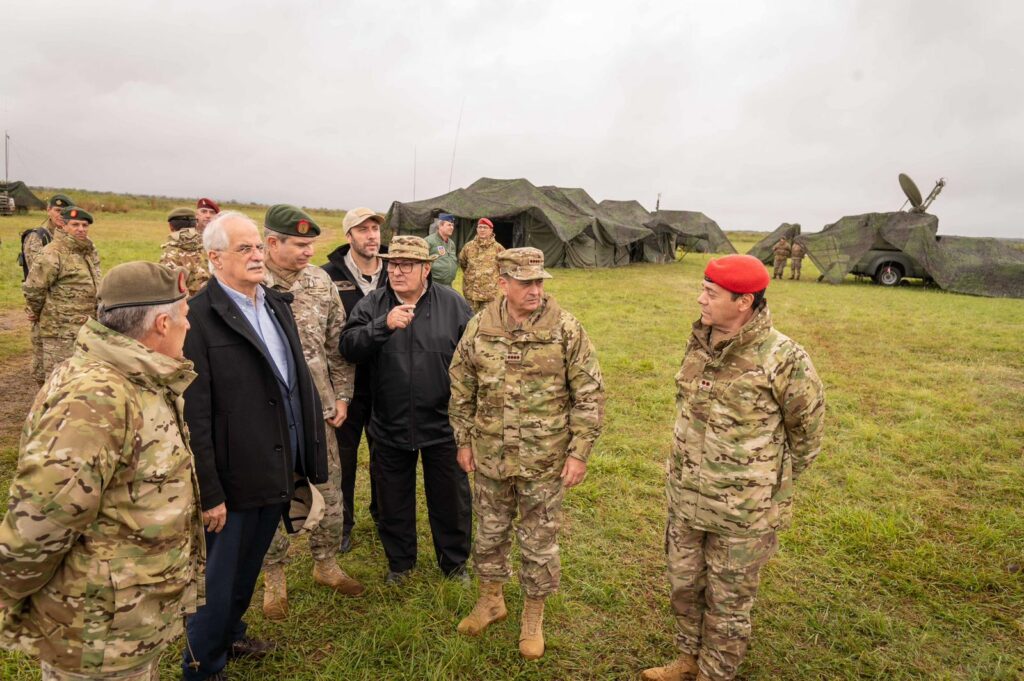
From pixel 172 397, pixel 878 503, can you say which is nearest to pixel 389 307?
pixel 172 397

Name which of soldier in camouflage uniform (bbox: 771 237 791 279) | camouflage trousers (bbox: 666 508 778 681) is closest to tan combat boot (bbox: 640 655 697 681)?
camouflage trousers (bbox: 666 508 778 681)

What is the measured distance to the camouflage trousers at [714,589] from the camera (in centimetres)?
255

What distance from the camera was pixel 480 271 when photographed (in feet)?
29.1

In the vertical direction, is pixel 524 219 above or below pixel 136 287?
above

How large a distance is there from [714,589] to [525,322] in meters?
1.56

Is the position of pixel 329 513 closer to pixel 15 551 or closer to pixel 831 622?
pixel 15 551

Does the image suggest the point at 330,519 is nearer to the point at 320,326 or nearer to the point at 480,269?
the point at 320,326

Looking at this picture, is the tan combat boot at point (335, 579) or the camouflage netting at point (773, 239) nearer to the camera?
the tan combat boot at point (335, 579)

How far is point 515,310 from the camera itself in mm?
2867

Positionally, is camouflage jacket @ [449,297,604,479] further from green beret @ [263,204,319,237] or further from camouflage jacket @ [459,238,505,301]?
camouflage jacket @ [459,238,505,301]

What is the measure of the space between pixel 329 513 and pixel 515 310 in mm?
1695

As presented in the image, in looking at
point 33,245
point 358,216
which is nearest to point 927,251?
point 358,216

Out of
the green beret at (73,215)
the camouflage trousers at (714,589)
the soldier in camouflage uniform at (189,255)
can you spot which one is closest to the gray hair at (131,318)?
the camouflage trousers at (714,589)

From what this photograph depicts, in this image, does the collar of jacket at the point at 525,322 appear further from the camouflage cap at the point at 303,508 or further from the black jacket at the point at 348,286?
the camouflage cap at the point at 303,508
